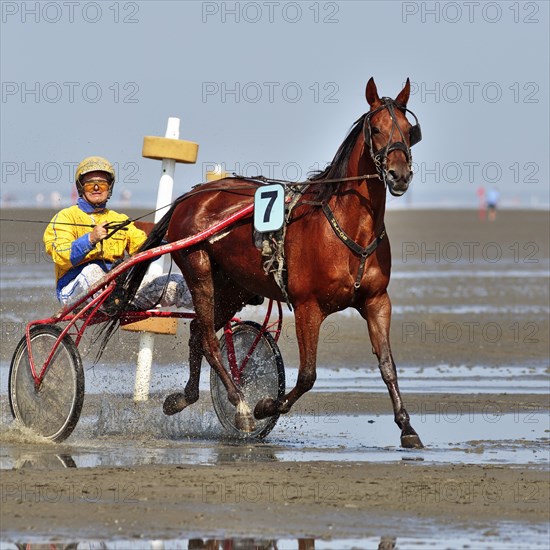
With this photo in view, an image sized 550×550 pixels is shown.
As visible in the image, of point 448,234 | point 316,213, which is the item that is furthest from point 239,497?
point 448,234

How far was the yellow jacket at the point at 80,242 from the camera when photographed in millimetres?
9492

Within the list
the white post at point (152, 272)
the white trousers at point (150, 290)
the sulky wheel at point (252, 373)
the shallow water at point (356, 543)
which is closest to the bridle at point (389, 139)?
the sulky wheel at point (252, 373)

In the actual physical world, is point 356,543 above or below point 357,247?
below

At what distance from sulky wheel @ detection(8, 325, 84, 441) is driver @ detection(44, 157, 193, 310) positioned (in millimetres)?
342

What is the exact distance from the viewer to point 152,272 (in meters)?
11.0

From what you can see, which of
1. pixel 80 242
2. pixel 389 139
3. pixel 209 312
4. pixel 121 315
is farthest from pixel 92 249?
pixel 389 139

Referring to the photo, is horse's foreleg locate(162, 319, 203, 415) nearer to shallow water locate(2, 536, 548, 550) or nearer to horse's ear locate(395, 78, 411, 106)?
horse's ear locate(395, 78, 411, 106)

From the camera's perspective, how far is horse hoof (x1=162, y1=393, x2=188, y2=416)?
967 cm

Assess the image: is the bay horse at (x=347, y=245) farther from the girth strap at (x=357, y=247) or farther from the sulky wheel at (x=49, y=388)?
the sulky wheel at (x=49, y=388)

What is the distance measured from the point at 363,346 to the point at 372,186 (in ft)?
21.2

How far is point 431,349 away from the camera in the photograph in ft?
47.3

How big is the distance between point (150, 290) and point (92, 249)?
0.59 m

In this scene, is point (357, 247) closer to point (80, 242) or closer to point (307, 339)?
point (307, 339)

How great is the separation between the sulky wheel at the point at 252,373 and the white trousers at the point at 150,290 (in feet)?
1.45
